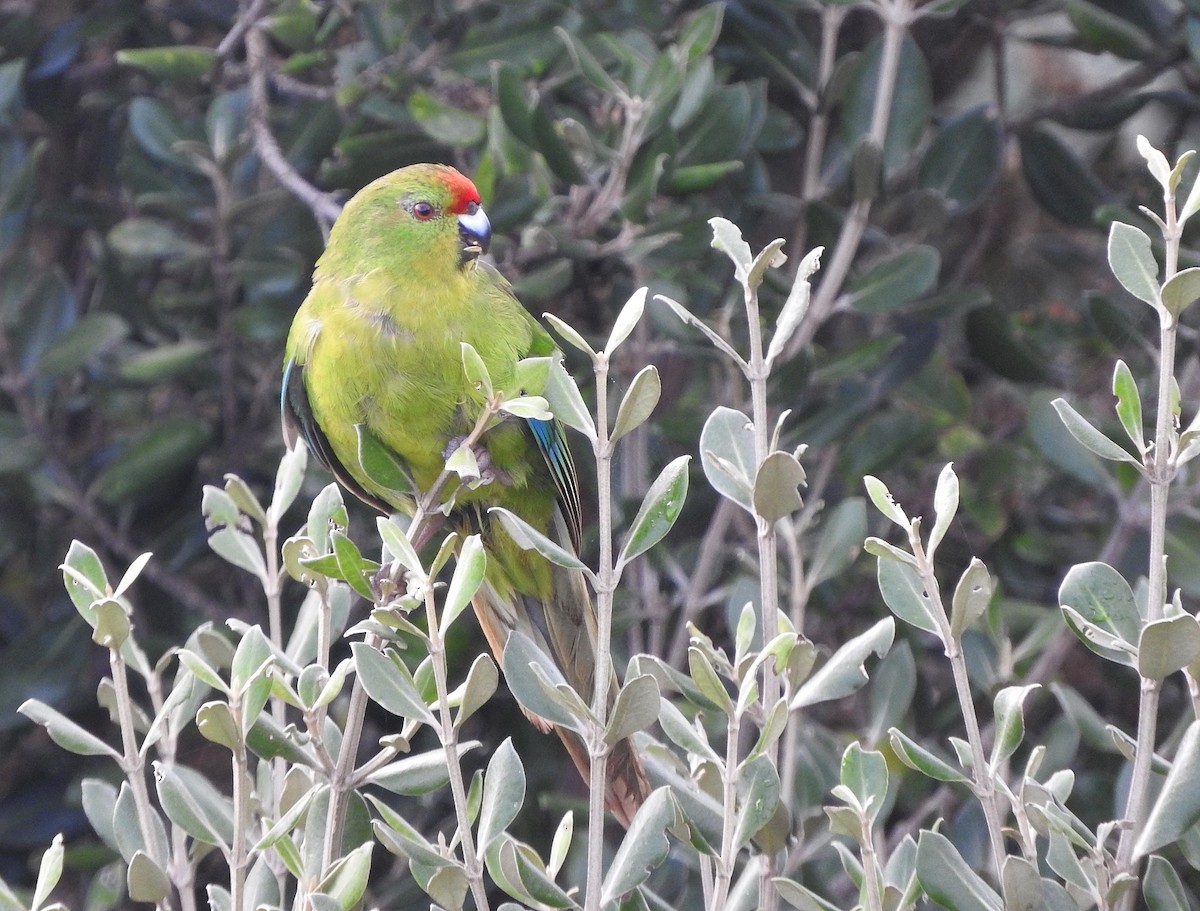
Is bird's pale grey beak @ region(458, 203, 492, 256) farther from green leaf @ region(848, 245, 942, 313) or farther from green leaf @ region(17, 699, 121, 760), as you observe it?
green leaf @ region(17, 699, 121, 760)

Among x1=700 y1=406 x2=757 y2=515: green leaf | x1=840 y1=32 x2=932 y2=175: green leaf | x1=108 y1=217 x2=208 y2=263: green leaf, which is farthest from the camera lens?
x1=108 y1=217 x2=208 y2=263: green leaf

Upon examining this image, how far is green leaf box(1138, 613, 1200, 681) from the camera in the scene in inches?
39.4

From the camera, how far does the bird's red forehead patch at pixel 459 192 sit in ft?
7.17

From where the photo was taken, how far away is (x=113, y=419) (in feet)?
9.99

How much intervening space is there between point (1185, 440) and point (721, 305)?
5.41 ft

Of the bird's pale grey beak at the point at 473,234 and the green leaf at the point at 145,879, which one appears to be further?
the bird's pale grey beak at the point at 473,234

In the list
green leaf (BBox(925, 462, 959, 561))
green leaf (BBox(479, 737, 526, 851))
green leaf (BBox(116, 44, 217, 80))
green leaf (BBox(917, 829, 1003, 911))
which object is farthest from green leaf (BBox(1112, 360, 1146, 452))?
green leaf (BBox(116, 44, 217, 80))

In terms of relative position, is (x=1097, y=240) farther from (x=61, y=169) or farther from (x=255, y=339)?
(x=61, y=169)

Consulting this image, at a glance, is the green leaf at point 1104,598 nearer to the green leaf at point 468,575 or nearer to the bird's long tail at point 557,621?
the green leaf at point 468,575

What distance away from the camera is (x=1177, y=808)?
3.42 ft

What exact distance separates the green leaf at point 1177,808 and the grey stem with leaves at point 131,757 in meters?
0.84

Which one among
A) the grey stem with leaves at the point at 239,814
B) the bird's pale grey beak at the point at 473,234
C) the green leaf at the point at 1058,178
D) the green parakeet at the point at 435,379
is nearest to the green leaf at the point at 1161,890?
the grey stem with leaves at the point at 239,814

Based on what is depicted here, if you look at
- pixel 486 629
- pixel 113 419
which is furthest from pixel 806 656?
pixel 113 419

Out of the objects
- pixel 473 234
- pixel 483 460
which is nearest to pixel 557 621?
pixel 483 460
